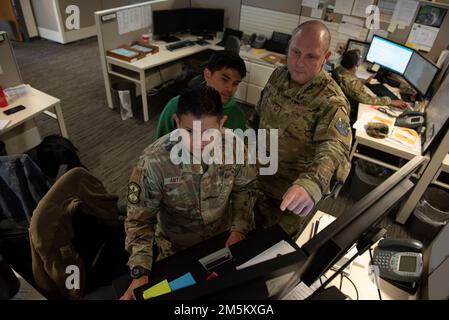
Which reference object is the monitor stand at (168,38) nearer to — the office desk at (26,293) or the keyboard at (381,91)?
the keyboard at (381,91)

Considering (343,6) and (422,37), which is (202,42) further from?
(422,37)

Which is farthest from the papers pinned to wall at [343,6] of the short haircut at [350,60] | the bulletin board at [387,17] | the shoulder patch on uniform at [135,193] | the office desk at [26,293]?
the office desk at [26,293]

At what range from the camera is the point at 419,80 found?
2.87 meters

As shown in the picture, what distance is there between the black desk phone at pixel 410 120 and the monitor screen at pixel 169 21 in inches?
119

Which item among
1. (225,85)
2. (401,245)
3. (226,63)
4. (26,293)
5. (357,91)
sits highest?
(226,63)

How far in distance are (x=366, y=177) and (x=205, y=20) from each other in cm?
299

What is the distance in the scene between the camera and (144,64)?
342cm

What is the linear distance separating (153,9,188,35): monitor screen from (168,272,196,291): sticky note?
374 cm

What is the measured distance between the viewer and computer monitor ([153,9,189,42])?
3894mm

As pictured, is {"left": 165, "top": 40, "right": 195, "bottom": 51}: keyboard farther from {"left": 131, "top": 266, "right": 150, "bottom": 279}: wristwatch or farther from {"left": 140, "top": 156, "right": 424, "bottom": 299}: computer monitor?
{"left": 140, "top": 156, "right": 424, "bottom": 299}: computer monitor

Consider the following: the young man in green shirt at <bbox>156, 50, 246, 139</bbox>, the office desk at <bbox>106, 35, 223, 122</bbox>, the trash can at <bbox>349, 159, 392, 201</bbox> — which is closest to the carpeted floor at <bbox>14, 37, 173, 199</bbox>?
the office desk at <bbox>106, 35, 223, 122</bbox>

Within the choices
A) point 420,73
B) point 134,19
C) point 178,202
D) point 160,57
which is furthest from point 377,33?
point 178,202
